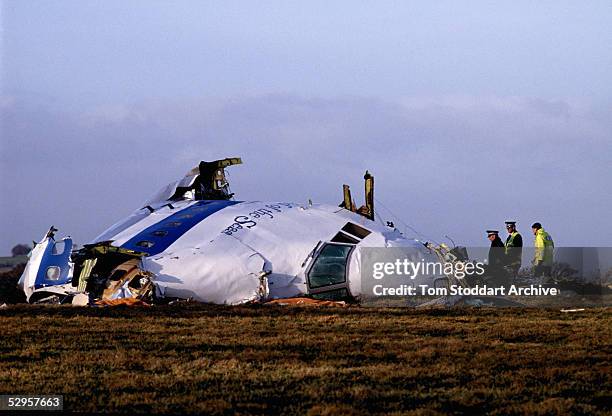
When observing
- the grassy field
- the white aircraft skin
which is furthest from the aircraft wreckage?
the grassy field

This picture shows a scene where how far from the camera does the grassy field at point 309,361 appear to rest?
28.1 ft

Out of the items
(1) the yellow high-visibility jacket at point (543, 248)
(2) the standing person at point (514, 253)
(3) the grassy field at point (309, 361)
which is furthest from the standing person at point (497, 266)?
(3) the grassy field at point (309, 361)

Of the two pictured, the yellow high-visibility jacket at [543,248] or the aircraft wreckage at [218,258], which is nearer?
the aircraft wreckage at [218,258]

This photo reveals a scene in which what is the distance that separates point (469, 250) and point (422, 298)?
1768 millimetres

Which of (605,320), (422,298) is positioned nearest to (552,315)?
(605,320)

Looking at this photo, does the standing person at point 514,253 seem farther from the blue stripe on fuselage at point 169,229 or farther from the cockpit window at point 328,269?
the blue stripe on fuselage at point 169,229

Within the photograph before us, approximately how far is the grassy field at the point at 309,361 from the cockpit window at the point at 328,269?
253cm

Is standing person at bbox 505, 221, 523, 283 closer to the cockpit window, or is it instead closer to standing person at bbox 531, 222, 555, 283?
standing person at bbox 531, 222, 555, 283

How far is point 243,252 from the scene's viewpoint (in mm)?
19422

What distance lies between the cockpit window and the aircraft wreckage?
0.07 ft

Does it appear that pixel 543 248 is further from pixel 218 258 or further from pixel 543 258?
pixel 218 258

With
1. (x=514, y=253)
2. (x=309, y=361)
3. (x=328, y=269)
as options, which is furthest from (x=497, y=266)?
(x=309, y=361)

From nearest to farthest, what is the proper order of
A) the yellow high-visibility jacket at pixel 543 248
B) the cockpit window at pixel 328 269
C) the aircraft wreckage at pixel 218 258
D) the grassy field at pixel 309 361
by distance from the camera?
the grassy field at pixel 309 361
the aircraft wreckage at pixel 218 258
the cockpit window at pixel 328 269
the yellow high-visibility jacket at pixel 543 248

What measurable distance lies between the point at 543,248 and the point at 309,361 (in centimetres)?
1071
